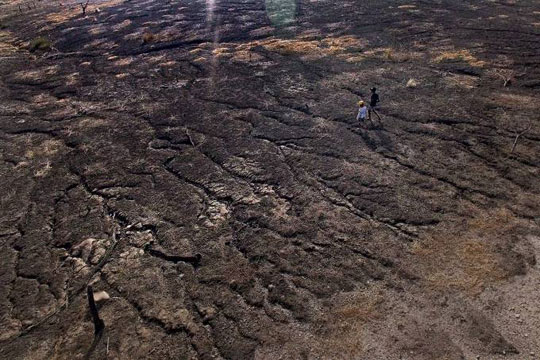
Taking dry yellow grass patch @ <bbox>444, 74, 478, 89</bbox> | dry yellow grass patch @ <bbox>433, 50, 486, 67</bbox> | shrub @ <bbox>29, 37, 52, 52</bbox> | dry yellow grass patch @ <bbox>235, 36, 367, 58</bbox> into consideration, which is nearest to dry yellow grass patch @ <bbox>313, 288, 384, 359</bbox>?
dry yellow grass patch @ <bbox>444, 74, 478, 89</bbox>

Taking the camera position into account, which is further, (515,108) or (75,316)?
(515,108)

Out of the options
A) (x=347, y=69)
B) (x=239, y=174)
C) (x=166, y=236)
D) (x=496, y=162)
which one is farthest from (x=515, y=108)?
(x=166, y=236)

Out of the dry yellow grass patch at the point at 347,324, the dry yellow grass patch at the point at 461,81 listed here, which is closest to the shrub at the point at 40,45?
the dry yellow grass patch at the point at 461,81

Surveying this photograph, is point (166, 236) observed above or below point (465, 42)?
below

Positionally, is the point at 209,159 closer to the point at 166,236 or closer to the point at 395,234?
the point at 166,236

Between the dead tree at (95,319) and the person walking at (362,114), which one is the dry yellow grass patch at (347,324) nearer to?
the dead tree at (95,319)

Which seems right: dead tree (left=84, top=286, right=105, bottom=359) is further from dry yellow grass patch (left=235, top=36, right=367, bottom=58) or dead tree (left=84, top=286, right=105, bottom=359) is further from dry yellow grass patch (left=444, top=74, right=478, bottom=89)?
dry yellow grass patch (left=235, top=36, right=367, bottom=58)

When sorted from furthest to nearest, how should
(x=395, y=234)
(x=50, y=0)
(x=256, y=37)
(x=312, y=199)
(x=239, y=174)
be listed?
(x=50, y=0) < (x=256, y=37) < (x=239, y=174) < (x=312, y=199) < (x=395, y=234)

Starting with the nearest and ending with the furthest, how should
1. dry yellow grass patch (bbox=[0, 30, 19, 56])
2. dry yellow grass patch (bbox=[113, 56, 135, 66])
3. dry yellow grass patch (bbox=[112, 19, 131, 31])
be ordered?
dry yellow grass patch (bbox=[113, 56, 135, 66]) < dry yellow grass patch (bbox=[0, 30, 19, 56]) < dry yellow grass patch (bbox=[112, 19, 131, 31])
